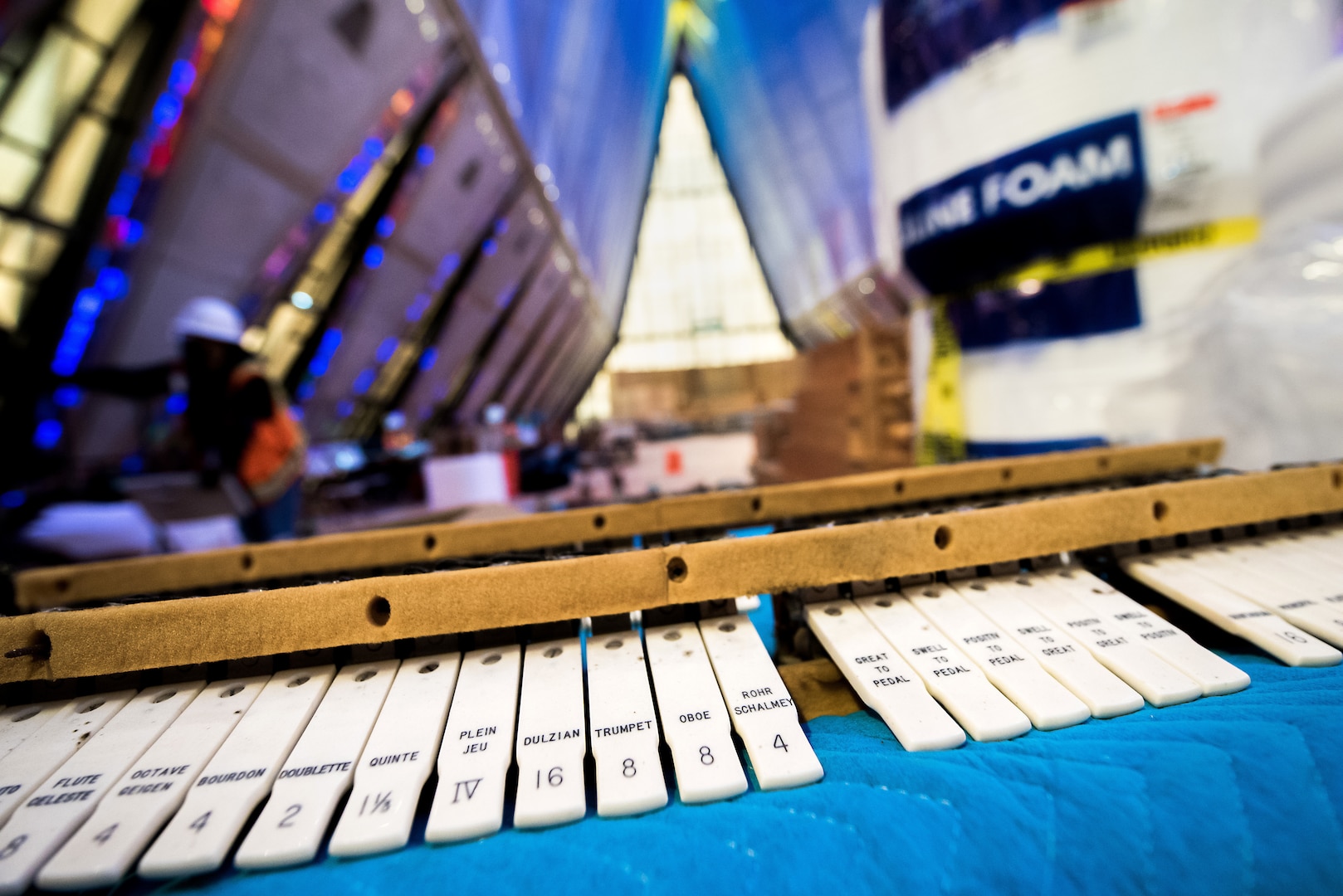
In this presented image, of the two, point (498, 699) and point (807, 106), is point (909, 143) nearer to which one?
point (498, 699)

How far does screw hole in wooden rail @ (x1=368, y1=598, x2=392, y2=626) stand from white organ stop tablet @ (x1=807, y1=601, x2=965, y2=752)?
680 mm

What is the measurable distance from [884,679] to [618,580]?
1.38 ft

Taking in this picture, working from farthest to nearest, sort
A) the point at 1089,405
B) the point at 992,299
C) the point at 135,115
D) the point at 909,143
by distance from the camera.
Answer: the point at 135,115 < the point at 909,143 < the point at 992,299 < the point at 1089,405

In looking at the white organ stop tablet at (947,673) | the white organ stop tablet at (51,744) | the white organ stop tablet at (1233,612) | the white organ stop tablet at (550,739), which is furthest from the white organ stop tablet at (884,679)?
the white organ stop tablet at (51,744)

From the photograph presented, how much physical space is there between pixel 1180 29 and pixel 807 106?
7.53 meters

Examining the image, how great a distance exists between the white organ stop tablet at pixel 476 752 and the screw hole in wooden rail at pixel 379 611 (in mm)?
145

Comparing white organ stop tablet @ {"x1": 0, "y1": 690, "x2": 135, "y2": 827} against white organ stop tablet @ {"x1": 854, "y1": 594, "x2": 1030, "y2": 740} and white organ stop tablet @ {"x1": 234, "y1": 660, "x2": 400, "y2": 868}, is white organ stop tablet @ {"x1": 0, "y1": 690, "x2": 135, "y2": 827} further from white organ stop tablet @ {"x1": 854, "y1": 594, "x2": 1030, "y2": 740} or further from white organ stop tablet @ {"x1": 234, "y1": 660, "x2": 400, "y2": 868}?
white organ stop tablet @ {"x1": 854, "y1": 594, "x2": 1030, "y2": 740}

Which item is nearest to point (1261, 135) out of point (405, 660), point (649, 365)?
point (405, 660)

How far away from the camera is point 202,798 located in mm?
661

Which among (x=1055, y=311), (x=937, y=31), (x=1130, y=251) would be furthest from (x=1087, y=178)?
(x=937, y=31)

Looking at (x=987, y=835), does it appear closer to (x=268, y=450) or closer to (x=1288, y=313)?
(x=1288, y=313)

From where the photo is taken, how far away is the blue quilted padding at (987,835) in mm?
569

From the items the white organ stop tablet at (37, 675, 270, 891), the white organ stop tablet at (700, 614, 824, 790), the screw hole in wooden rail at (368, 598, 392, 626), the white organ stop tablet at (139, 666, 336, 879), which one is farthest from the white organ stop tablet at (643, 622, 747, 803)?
the white organ stop tablet at (37, 675, 270, 891)

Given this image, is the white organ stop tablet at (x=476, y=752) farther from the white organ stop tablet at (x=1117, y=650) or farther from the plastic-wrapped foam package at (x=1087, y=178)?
the plastic-wrapped foam package at (x=1087, y=178)
